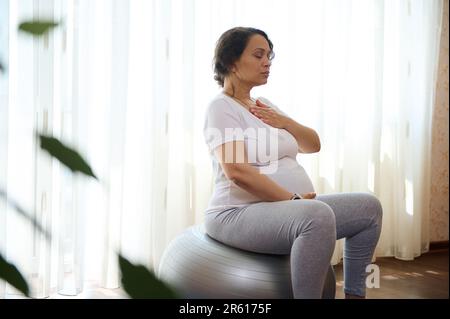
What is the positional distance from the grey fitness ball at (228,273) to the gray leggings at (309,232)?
43 millimetres

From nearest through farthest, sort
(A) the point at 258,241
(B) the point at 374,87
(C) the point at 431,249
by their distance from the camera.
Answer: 1. (A) the point at 258,241
2. (B) the point at 374,87
3. (C) the point at 431,249

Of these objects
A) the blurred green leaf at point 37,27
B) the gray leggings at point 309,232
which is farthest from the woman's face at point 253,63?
the blurred green leaf at point 37,27

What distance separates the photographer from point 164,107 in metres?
2.36

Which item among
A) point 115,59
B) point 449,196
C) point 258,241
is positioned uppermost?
point 115,59

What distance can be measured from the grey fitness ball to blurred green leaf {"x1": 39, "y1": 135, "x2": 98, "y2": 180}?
1226 millimetres

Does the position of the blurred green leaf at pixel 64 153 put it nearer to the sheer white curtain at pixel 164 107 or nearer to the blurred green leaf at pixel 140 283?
the blurred green leaf at pixel 140 283

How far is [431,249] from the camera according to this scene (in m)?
3.38

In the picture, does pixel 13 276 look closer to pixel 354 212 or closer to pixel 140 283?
pixel 140 283

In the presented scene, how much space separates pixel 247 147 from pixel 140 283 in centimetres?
145

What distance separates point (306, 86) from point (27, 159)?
1491 millimetres

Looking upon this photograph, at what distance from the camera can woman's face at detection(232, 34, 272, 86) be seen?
1791mm

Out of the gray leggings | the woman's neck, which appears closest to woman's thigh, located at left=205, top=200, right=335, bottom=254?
the gray leggings
